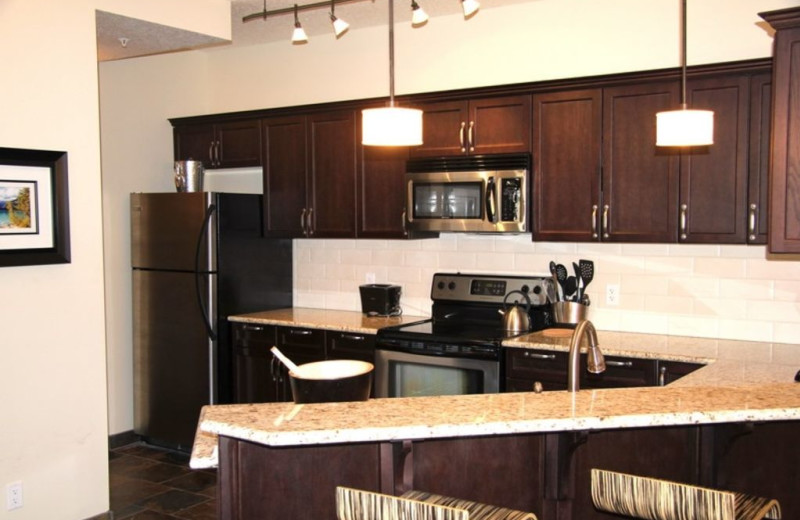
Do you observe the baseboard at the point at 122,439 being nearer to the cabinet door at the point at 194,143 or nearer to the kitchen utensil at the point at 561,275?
the cabinet door at the point at 194,143

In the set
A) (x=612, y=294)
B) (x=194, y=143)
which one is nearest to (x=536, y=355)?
(x=612, y=294)

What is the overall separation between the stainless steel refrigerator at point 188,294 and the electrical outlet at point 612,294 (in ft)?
7.69

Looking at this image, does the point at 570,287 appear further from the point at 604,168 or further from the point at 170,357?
the point at 170,357

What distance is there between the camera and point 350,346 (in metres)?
4.82

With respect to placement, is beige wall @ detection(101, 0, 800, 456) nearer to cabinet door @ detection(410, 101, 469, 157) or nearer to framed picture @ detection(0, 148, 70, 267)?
cabinet door @ detection(410, 101, 469, 157)

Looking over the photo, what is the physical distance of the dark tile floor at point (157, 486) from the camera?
4359 millimetres

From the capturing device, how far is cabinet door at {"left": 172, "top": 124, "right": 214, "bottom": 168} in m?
5.74

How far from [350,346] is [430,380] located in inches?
24.3

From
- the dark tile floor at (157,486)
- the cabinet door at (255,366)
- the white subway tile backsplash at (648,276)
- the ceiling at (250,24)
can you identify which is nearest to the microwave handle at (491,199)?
the white subway tile backsplash at (648,276)

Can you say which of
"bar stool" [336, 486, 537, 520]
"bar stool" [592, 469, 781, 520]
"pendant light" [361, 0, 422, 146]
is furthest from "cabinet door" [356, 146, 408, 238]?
"bar stool" [336, 486, 537, 520]

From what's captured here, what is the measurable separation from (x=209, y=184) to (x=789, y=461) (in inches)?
180

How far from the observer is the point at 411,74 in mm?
5199

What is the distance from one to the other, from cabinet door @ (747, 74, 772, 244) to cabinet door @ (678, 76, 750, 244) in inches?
1.1

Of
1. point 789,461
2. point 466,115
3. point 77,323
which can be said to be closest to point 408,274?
point 466,115
